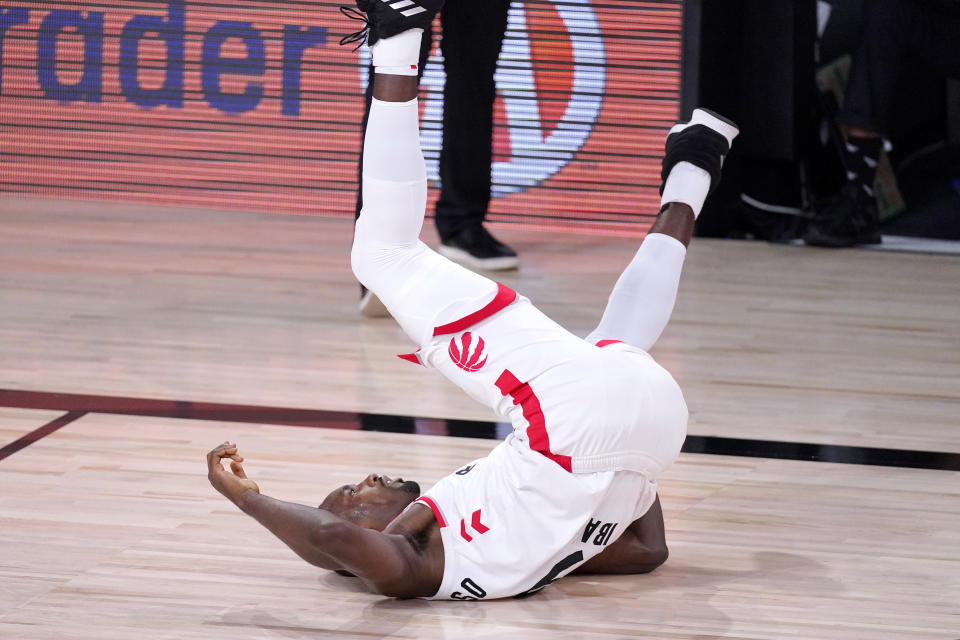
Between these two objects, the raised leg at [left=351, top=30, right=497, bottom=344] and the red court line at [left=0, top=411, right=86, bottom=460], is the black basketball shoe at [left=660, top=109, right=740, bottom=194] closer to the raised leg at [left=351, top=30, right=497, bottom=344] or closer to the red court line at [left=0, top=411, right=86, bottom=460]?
the raised leg at [left=351, top=30, right=497, bottom=344]

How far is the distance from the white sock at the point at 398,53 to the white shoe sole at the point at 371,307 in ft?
4.44

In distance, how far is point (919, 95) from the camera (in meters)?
4.50

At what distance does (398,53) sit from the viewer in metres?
1.85

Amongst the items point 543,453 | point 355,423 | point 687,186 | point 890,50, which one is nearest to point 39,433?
point 355,423

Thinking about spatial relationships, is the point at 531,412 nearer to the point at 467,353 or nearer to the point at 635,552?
the point at 467,353

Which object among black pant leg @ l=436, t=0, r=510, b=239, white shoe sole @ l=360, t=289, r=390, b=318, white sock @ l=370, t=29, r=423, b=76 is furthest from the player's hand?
black pant leg @ l=436, t=0, r=510, b=239

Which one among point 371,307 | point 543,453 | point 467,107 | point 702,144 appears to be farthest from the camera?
point 467,107

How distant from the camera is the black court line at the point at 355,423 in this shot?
7.56ft

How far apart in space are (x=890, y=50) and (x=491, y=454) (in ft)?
8.77

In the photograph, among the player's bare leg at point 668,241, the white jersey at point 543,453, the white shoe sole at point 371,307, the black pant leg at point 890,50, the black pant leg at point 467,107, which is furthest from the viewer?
the black pant leg at point 890,50

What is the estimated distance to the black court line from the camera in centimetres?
230

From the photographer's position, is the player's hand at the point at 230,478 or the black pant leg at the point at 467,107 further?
the black pant leg at the point at 467,107

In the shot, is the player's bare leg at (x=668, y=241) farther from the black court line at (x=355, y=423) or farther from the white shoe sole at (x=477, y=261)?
the white shoe sole at (x=477, y=261)

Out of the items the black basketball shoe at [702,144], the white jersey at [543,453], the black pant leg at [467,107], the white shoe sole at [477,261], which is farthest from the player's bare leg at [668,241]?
the white shoe sole at [477,261]
